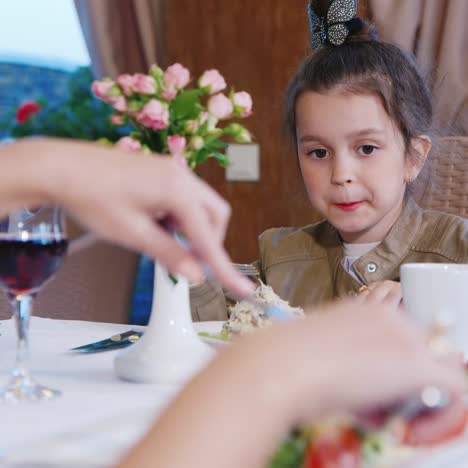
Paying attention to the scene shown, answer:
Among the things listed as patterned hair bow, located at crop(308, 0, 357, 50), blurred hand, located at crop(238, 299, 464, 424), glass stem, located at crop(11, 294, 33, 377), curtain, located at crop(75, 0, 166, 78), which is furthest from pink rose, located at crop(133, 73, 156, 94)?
curtain, located at crop(75, 0, 166, 78)

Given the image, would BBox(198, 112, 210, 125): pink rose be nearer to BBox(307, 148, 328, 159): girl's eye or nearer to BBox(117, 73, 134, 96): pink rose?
BBox(117, 73, 134, 96): pink rose

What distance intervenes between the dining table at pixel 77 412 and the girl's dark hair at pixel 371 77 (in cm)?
79

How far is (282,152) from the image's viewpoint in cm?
269

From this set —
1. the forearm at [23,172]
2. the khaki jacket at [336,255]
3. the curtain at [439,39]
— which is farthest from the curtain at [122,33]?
the forearm at [23,172]

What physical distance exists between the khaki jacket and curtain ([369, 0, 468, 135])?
0.62 meters

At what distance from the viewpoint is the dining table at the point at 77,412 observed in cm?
53

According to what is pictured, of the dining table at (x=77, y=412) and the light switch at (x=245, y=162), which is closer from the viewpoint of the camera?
the dining table at (x=77, y=412)

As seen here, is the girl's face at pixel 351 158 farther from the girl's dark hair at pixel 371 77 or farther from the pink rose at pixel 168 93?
the pink rose at pixel 168 93

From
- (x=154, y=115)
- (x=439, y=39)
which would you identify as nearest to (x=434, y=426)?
(x=154, y=115)

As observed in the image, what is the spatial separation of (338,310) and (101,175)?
183 mm

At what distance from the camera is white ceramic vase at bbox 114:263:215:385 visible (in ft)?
2.77

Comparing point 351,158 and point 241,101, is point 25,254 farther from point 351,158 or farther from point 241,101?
point 351,158

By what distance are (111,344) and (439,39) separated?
1785 millimetres

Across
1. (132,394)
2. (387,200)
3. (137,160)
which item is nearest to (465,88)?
(387,200)
